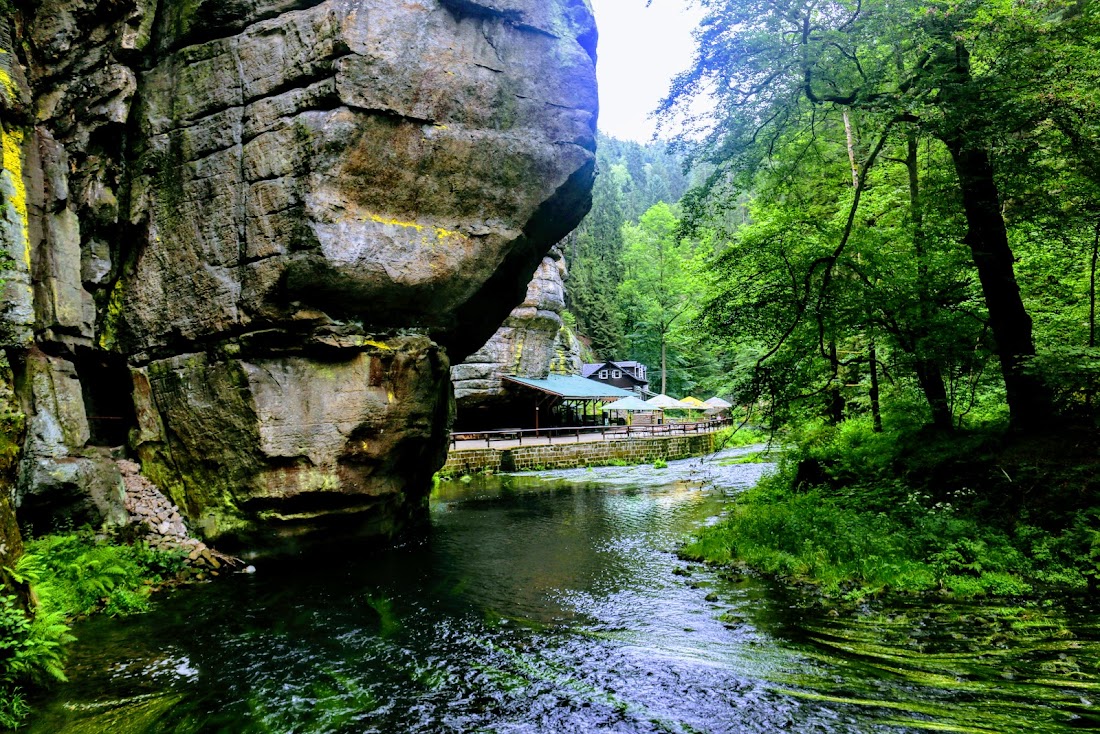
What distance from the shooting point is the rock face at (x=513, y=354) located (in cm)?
3277

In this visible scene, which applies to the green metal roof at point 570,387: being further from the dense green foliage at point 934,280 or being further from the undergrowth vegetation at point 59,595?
the undergrowth vegetation at point 59,595

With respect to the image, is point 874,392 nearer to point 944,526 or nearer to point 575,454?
point 944,526

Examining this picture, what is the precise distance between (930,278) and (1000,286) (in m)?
1.61

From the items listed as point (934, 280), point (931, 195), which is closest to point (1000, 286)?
point (934, 280)

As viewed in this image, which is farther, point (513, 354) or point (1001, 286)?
point (513, 354)

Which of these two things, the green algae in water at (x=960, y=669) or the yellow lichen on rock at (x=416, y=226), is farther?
the yellow lichen on rock at (x=416, y=226)

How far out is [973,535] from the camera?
8.75m

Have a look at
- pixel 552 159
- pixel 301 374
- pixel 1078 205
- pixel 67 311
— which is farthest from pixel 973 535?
pixel 67 311

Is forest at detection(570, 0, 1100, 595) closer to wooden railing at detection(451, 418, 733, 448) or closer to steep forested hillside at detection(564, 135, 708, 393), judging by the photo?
wooden railing at detection(451, 418, 733, 448)

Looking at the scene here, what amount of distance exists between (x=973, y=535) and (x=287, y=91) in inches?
539

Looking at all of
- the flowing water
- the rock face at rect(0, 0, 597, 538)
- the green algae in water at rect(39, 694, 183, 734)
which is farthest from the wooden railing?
the green algae in water at rect(39, 694, 183, 734)

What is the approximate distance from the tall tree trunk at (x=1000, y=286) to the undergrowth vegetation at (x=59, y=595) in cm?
1349

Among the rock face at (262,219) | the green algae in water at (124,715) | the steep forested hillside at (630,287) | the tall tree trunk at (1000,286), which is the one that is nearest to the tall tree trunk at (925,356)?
the tall tree trunk at (1000,286)

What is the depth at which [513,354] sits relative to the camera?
34.6m
